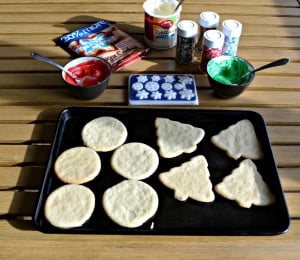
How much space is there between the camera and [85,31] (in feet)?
3.64

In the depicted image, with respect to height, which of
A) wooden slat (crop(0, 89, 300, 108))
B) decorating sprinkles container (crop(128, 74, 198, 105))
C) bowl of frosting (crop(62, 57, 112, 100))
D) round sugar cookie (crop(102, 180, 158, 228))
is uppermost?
bowl of frosting (crop(62, 57, 112, 100))

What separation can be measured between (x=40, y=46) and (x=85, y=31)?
0.44 ft

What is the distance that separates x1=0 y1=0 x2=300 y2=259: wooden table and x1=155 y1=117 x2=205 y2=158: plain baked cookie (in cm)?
11

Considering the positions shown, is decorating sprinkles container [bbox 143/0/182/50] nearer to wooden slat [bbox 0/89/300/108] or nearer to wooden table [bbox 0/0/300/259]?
wooden table [bbox 0/0/300/259]

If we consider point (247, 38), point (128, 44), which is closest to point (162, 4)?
point (128, 44)

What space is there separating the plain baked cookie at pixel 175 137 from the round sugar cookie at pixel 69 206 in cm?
19

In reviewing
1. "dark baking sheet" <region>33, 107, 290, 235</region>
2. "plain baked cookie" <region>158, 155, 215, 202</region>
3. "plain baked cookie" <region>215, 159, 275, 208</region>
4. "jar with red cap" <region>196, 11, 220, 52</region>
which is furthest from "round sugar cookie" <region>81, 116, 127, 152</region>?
"jar with red cap" <region>196, 11, 220, 52</region>

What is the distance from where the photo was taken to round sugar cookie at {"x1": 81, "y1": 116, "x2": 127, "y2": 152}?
0.82 metres

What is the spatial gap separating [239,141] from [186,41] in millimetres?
307

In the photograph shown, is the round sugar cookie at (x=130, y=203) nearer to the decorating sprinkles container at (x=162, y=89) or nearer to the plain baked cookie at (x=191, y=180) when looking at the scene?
the plain baked cookie at (x=191, y=180)

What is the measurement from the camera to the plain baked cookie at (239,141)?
81 centimetres

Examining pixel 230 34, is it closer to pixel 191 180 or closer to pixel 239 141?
pixel 239 141

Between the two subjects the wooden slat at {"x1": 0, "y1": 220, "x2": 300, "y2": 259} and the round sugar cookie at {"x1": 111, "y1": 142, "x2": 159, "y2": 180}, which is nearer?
the wooden slat at {"x1": 0, "y1": 220, "x2": 300, "y2": 259}

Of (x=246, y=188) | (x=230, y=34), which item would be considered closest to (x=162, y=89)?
(x=230, y=34)
